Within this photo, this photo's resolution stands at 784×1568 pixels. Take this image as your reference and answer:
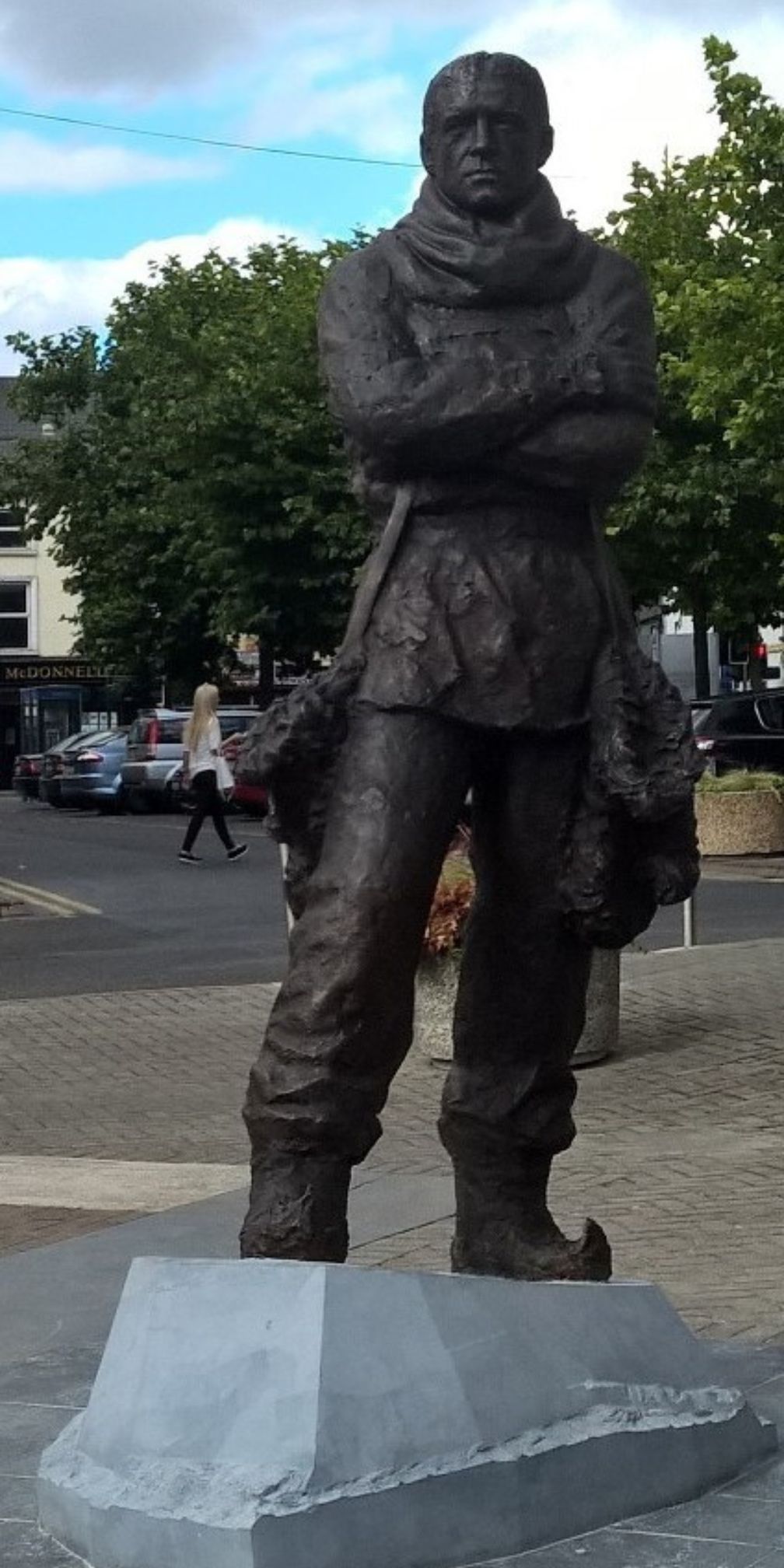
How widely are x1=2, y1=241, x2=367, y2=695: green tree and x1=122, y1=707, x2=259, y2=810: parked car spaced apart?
5.96ft

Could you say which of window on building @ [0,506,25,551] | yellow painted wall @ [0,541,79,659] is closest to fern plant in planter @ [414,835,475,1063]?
yellow painted wall @ [0,541,79,659]

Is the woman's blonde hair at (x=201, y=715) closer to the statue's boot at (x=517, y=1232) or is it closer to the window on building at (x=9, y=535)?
the statue's boot at (x=517, y=1232)

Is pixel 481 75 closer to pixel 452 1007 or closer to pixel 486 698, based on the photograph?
pixel 486 698

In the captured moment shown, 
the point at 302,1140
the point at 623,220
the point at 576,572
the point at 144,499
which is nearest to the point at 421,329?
the point at 576,572

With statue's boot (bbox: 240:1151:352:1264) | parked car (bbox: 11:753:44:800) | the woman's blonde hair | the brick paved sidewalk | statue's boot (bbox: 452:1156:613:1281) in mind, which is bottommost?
parked car (bbox: 11:753:44:800)

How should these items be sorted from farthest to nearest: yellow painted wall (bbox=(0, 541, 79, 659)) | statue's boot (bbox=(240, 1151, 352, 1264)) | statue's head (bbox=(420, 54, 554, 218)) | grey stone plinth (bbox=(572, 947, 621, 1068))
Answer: yellow painted wall (bbox=(0, 541, 79, 659))
grey stone plinth (bbox=(572, 947, 621, 1068))
statue's head (bbox=(420, 54, 554, 218))
statue's boot (bbox=(240, 1151, 352, 1264))

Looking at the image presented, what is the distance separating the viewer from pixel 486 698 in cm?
470

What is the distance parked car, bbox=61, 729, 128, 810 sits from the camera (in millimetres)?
40219

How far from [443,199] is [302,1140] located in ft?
6.06

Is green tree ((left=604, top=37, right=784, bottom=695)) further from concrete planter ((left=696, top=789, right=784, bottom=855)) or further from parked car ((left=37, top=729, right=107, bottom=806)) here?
parked car ((left=37, top=729, right=107, bottom=806))

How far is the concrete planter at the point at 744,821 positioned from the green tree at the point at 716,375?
3442 mm

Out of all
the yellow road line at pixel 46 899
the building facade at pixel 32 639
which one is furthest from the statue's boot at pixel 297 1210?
the building facade at pixel 32 639

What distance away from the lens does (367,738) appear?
4715mm

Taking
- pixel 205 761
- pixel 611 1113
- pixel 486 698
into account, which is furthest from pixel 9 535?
pixel 486 698
